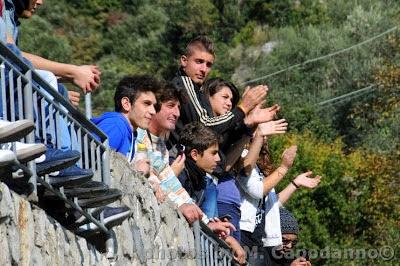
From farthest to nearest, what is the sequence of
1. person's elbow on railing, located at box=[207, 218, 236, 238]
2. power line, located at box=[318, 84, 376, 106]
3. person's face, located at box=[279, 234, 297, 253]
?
power line, located at box=[318, 84, 376, 106] < person's face, located at box=[279, 234, 297, 253] < person's elbow on railing, located at box=[207, 218, 236, 238]

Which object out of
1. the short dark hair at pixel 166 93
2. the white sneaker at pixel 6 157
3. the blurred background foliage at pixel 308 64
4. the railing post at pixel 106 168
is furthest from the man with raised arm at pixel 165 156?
the blurred background foliage at pixel 308 64

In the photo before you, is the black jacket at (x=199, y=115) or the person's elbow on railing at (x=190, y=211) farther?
the black jacket at (x=199, y=115)

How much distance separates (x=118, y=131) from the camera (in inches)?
432

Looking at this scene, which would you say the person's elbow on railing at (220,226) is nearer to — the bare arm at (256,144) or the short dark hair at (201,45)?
the bare arm at (256,144)

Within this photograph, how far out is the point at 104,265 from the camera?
393 inches

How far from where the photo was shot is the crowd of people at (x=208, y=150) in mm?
11266

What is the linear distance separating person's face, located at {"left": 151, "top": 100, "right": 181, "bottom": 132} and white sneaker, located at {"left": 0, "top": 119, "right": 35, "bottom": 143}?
414 centimetres

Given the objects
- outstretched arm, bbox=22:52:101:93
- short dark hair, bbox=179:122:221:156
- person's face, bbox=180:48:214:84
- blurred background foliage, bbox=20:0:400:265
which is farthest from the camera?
blurred background foliage, bbox=20:0:400:265

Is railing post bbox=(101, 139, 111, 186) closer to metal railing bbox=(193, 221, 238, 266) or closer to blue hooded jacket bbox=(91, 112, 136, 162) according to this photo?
blue hooded jacket bbox=(91, 112, 136, 162)

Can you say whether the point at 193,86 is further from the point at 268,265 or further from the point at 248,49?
the point at 248,49

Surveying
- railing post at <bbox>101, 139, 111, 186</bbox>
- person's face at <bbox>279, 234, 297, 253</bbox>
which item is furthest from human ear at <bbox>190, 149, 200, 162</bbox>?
railing post at <bbox>101, 139, 111, 186</bbox>

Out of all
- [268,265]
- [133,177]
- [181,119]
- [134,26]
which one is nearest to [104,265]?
[133,177]

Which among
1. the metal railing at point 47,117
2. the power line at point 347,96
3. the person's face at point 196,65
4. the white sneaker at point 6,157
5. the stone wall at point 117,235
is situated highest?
the power line at point 347,96

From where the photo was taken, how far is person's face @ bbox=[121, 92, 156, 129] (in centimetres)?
1120
